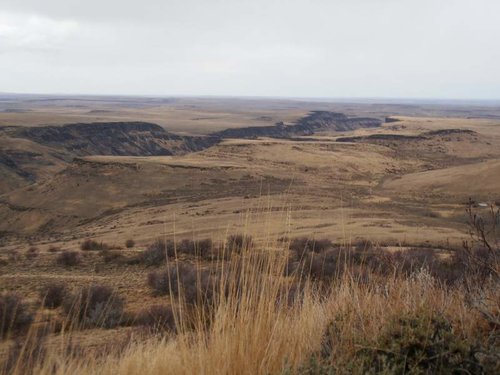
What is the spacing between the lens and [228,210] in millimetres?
24312

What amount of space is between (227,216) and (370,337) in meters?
19.5

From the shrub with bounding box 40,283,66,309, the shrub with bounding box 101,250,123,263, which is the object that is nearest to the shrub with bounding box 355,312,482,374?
the shrub with bounding box 40,283,66,309

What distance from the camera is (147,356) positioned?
2.61 meters

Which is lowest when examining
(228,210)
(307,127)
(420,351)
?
(228,210)

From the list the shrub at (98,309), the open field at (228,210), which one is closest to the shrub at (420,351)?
the open field at (228,210)

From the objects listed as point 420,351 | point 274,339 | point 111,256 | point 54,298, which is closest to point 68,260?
point 111,256

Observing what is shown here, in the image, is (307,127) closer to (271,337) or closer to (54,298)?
(54,298)

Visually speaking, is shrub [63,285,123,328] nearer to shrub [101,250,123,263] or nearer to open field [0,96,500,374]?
open field [0,96,500,374]

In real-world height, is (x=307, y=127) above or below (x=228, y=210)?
above

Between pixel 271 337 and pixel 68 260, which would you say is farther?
pixel 68 260

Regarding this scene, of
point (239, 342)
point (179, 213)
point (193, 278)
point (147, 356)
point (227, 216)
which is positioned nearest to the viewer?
point (239, 342)

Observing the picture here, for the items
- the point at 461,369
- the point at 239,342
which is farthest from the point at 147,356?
the point at 461,369

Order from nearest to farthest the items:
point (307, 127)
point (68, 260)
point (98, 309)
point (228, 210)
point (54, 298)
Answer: point (98, 309)
point (54, 298)
point (68, 260)
point (228, 210)
point (307, 127)

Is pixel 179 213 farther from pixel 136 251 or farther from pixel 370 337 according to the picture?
pixel 370 337
